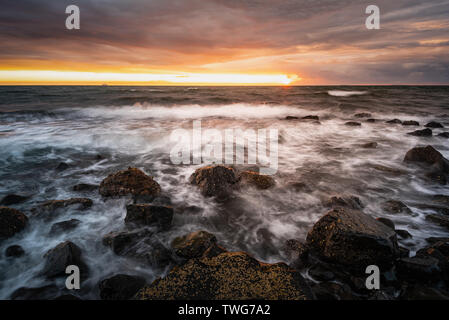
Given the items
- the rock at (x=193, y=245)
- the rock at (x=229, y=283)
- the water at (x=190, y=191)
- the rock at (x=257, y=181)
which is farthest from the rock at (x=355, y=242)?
the rock at (x=257, y=181)

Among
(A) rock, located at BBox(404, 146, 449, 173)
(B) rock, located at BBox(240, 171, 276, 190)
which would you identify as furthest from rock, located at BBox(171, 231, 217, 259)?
(A) rock, located at BBox(404, 146, 449, 173)

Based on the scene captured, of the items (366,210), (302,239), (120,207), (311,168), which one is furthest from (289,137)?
(120,207)

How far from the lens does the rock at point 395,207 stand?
408cm

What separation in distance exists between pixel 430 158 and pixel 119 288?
26.9 ft

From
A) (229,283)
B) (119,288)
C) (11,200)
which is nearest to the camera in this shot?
(229,283)

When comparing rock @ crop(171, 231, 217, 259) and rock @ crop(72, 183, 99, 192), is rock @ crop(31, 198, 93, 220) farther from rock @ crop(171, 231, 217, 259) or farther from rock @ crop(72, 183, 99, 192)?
rock @ crop(171, 231, 217, 259)

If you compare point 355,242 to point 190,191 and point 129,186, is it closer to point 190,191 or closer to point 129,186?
point 190,191

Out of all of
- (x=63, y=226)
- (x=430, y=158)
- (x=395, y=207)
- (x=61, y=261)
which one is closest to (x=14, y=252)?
(x=63, y=226)

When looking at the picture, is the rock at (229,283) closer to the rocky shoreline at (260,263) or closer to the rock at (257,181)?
the rocky shoreline at (260,263)

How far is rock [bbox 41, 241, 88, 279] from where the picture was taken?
276cm

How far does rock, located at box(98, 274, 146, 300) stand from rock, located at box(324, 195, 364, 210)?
12.1ft

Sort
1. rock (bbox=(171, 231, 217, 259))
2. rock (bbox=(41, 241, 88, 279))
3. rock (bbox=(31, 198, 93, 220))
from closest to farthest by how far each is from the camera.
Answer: rock (bbox=(41, 241, 88, 279))
rock (bbox=(171, 231, 217, 259))
rock (bbox=(31, 198, 93, 220))

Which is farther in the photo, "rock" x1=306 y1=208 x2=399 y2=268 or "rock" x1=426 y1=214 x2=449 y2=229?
"rock" x1=426 y1=214 x2=449 y2=229

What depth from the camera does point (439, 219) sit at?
12.2 ft
